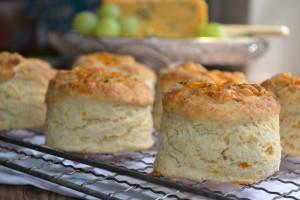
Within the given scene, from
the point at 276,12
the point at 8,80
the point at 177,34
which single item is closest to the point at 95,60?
the point at 8,80

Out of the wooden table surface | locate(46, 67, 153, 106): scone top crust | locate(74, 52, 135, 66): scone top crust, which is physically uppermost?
locate(74, 52, 135, 66): scone top crust

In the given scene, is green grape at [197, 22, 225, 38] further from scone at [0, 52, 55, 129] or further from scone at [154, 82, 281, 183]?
scone at [154, 82, 281, 183]

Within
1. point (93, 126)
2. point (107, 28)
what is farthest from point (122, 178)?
point (107, 28)

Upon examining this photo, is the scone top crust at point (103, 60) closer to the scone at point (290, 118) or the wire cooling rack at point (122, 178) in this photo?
the wire cooling rack at point (122, 178)

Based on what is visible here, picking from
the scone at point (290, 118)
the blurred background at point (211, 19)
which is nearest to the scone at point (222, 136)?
the scone at point (290, 118)

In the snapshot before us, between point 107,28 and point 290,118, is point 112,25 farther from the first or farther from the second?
point 290,118

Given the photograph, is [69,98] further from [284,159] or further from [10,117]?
[284,159]

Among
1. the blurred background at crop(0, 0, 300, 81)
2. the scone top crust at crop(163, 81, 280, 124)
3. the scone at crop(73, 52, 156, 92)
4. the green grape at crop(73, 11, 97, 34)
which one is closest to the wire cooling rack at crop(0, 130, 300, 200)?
the scone top crust at crop(163, 81, 280, 124)
